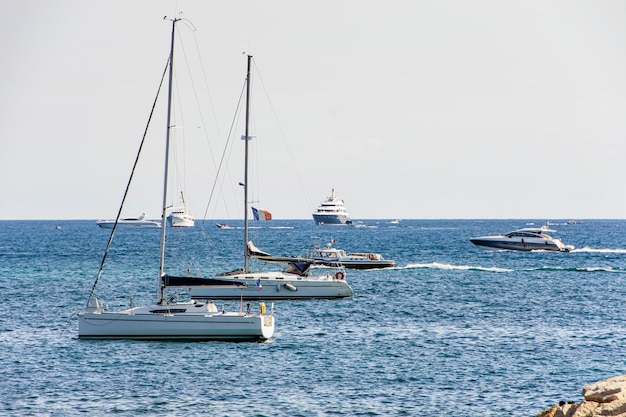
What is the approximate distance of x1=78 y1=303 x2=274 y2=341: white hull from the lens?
135ft

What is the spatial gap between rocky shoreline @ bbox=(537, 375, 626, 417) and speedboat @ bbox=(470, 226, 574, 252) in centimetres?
9428

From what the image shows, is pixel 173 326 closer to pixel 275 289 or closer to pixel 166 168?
pixel 166 168

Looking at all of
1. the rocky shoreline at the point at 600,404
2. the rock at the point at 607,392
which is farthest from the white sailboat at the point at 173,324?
the rock at the point at 607,392

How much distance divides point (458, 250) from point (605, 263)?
115ft

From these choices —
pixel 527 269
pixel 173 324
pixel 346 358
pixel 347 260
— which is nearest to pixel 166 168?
pixel 173 324

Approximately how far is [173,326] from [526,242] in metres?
85.9

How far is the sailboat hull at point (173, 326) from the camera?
4128 cm

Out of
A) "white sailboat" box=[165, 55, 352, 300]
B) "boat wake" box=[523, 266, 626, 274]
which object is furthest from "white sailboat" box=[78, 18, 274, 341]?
"boat wake" box=[523, 266, 626, 274]

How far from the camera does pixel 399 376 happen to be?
1356 inches

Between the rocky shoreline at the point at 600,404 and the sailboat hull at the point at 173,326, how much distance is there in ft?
60.9

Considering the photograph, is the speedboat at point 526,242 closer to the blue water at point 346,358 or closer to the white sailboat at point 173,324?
the blue water at point 346,358

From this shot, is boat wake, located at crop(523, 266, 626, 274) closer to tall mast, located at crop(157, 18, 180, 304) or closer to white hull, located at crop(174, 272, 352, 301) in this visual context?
white hull, located at crop(174, 272, 352, 301)

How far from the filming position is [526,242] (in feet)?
389

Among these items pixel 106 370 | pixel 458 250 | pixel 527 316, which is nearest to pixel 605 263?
pixel 458 250
